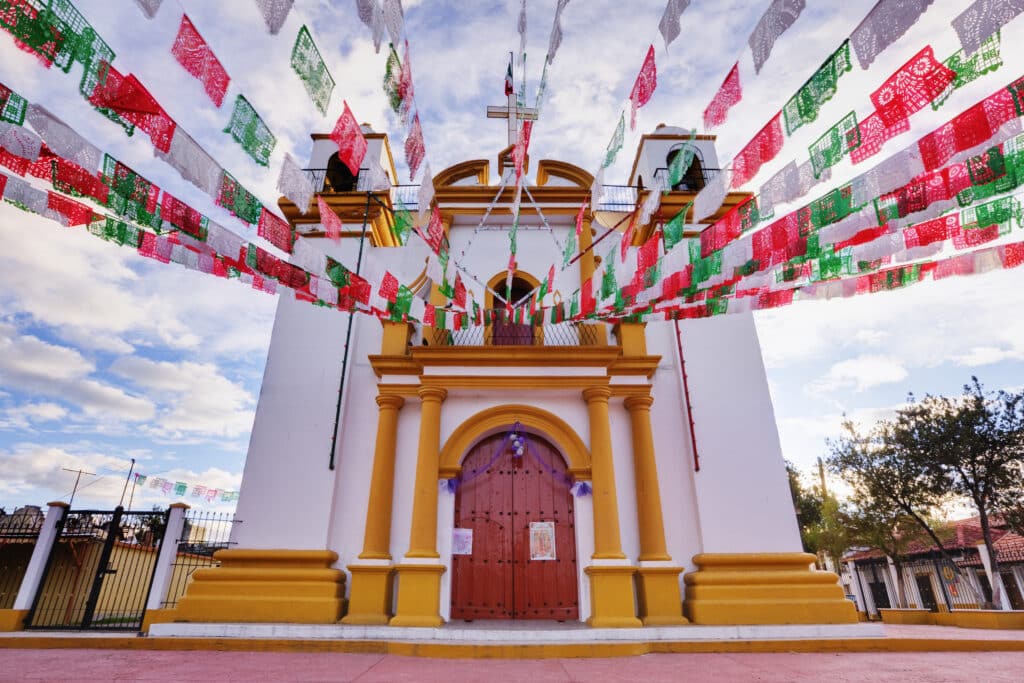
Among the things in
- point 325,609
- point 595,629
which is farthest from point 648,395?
point 325,609

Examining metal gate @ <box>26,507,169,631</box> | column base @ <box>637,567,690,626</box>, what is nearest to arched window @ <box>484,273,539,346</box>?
column base @ <box>637,567,690,626</box>

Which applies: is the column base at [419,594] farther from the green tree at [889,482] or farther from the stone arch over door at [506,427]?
the green tree at [889,482]

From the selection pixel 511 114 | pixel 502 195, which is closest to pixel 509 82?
pixel 511 114

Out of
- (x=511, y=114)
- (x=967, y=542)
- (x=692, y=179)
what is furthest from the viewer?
(x=967, y=542)

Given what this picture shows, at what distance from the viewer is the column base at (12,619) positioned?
25.6 feet

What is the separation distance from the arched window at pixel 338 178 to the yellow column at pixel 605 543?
654cm

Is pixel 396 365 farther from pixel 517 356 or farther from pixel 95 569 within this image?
pixel 95 569

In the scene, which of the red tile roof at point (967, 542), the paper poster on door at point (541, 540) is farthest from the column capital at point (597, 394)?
the red tile roof at point (967, 542)

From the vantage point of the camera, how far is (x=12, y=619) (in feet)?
25.7

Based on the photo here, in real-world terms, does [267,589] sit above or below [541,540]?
below

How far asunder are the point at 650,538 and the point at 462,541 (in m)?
2.83

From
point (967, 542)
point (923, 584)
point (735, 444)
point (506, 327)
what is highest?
point (506, 327)

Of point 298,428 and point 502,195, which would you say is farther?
point 502,195

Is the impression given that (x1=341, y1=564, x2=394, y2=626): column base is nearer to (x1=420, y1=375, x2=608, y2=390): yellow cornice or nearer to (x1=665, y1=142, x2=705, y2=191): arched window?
(x1=420, y1=375, x2=608, y2=390): yellow cornice
